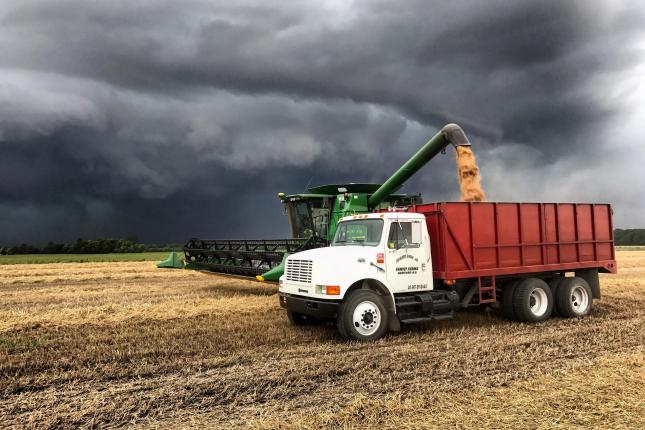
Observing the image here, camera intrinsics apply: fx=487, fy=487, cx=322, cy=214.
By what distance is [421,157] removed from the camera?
13.0 metres

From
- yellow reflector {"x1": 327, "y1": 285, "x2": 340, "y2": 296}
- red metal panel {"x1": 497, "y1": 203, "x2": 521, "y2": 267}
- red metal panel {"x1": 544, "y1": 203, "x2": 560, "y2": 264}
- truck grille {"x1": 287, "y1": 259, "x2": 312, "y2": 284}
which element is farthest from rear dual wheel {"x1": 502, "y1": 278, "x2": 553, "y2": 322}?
truck grille {"x1": 287, "y1": 259, "x2": 312, "y2": 284}

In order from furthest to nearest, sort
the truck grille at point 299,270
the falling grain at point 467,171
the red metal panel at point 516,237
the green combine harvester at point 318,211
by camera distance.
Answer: the green combine harvester at point 318,211, the falling grain at point 467,171, the red metal panel at point 516,237, the truck grille at point 299,270

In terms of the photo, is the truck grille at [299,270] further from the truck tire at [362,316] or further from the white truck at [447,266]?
the truck tire at [362,316]

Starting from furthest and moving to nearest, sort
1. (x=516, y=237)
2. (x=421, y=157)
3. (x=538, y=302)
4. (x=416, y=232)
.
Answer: (x=421, y=157) → (x=538, y=302) → (x=516, y=237) → (x=416, y=232)

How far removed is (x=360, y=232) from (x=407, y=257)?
98cm

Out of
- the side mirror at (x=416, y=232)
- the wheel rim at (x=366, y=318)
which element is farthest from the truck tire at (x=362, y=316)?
the side mirror at (x=416, y=232)

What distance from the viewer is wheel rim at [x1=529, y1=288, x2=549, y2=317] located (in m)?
10.4

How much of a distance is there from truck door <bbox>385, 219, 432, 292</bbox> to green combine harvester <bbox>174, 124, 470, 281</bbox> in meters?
3.83

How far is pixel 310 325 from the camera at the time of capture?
9.58 metres

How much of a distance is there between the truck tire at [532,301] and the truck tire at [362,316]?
11.1 ft

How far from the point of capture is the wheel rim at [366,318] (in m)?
8.15

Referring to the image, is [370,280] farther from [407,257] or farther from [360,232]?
[360,232]

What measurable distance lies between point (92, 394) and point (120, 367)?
111 cm

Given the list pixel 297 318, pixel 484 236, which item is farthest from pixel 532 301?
pixel 297 318
